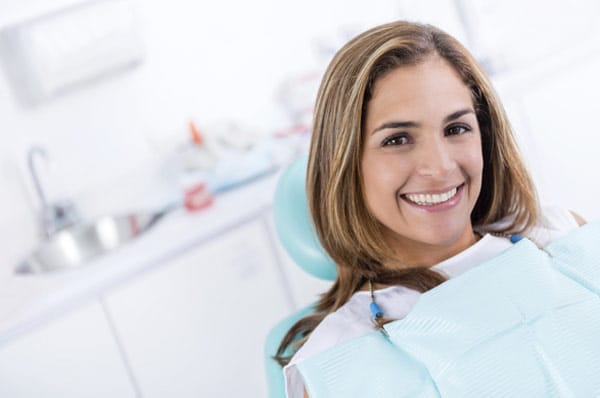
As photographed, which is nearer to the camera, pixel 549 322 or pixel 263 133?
pixel 549 322

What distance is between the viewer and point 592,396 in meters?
0.89

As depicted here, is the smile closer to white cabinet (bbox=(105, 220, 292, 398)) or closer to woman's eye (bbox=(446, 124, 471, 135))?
woman's eye (bbox=(446, 124, 471, 135))

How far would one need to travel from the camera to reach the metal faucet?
209 cm

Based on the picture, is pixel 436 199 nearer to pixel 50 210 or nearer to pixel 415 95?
pixel 415 95

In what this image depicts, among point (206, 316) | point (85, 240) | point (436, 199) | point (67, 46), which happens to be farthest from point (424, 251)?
point (67, 46)

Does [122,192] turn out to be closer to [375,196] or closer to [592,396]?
[375,196]

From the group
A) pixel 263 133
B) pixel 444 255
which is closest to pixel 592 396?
pixel 444 255

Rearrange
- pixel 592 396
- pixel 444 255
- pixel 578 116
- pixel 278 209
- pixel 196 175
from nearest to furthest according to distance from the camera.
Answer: pixel 592 396 < pixel 444 255 < pixel 278 209 < pixel 196 175 < pixel 578 116

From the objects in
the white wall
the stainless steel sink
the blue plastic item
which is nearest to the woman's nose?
the blue plastic item

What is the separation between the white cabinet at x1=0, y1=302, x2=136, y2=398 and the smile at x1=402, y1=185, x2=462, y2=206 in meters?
1.03

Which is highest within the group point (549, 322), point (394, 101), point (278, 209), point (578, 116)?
point (394, 101)

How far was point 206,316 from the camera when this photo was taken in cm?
189

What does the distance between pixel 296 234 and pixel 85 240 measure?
1136 mm

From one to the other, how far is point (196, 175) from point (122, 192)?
12.7 inches
